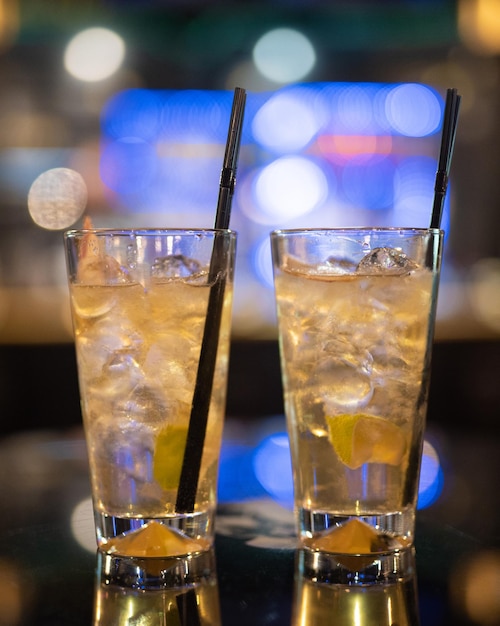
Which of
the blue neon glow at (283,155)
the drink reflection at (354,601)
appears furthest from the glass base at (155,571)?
the blue neon glow at (283,155)

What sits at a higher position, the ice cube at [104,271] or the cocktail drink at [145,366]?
the ice cube at [104,271]

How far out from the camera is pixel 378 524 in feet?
3.52

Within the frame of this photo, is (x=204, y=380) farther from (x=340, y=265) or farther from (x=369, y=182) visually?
(x=369, y=182)

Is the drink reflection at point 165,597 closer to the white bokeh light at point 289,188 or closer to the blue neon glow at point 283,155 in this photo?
the blue neon glow at point 283,155

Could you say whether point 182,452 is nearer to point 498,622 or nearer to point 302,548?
point 302,548

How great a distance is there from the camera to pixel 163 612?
0.88 meters

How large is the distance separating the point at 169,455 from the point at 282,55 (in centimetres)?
444

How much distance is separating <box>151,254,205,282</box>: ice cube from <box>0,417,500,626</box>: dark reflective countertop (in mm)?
336

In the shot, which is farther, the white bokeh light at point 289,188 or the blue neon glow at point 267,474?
the white bokeh light at point 289,188

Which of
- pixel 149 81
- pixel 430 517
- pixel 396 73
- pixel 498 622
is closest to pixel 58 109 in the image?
pixel 149 81

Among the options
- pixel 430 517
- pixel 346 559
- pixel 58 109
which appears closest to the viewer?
pixel 346 559

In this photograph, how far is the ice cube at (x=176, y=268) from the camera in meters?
1.08

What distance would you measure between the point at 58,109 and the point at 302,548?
14.5 ft

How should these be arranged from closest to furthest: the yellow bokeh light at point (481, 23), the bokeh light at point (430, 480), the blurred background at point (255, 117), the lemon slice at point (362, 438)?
the lemon slice at point (362, 438)
the bokeh light at point (430, 480)
the yellow bokeh light at point (481, 23)
the blurred background at point (255, 117)
